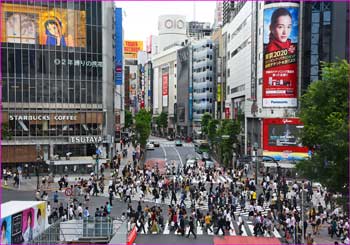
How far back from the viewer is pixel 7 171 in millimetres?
44719

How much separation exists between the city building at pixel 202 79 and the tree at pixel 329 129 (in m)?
80.7

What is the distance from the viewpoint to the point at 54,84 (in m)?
50.4

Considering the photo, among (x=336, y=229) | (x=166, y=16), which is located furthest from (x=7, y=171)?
(x=166, y=16)

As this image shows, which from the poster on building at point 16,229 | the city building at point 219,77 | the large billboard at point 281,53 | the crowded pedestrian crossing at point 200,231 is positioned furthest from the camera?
the city building at point 219,77

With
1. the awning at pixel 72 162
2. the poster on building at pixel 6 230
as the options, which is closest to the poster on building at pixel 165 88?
the awning at pixel 72 162

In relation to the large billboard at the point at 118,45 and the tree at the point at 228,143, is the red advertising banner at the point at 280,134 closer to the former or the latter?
the tree at the point at 228,143

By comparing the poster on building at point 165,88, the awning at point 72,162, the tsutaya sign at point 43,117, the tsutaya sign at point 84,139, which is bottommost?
the awning at point 72,162

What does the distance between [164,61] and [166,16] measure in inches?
1172

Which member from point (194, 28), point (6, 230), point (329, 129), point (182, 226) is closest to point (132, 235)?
point (182, 226)

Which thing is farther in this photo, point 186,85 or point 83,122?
point 186,85

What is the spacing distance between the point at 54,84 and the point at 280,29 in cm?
2323

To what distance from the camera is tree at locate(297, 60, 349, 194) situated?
731 inches

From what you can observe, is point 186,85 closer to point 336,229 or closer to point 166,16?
point 166,16

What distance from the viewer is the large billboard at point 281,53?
50406 millimetres
